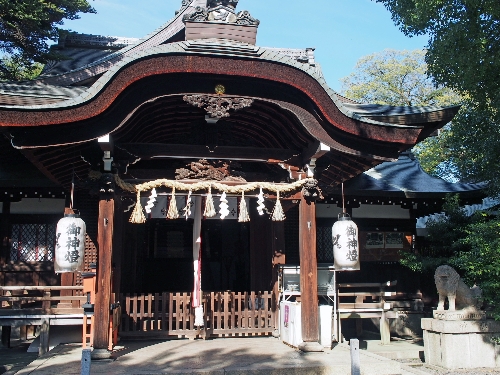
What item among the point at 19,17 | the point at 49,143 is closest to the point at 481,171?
the point at 49,143

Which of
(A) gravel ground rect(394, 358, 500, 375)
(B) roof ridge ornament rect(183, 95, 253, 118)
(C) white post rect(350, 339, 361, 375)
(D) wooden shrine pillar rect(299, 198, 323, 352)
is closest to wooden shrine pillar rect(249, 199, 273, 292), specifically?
(D) wooden shrine pillar rect(299, 198, 323, 352)

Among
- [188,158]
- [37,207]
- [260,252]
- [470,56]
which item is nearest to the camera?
[188,158]

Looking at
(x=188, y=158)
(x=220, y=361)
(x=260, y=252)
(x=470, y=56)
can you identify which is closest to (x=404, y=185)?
(x=470, y=56)

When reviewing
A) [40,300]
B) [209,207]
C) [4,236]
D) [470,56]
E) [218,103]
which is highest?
[470,56]

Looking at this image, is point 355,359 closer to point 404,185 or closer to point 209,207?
point 209,207

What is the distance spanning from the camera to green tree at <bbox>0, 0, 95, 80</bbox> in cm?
1060

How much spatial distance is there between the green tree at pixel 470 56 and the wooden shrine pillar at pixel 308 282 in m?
5.16

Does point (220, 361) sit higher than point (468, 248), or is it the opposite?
point (468, 248)

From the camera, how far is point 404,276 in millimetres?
13328

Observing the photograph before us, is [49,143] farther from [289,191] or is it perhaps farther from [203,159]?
[289,191]

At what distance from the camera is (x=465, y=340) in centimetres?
933

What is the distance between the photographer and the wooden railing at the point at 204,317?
9523 mm

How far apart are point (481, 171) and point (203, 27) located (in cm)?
840

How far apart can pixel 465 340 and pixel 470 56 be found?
5858 millimetres
